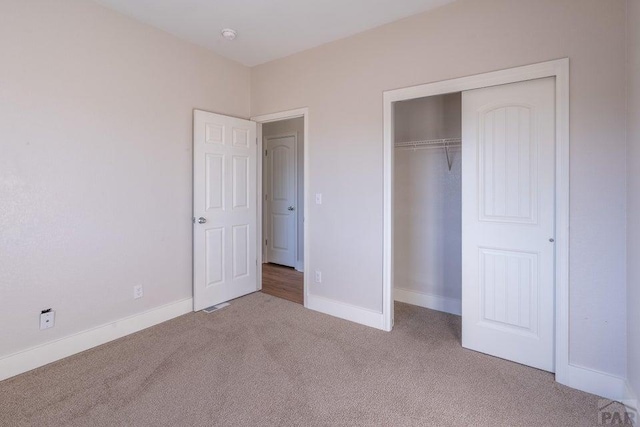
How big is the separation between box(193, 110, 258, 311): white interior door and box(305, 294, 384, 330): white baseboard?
0.95 m

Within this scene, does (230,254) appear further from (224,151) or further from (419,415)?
(419,415)

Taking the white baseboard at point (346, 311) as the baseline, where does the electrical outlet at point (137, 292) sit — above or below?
above

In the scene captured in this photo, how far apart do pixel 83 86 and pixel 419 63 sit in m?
2.69

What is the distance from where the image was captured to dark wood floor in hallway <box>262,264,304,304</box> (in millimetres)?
3824

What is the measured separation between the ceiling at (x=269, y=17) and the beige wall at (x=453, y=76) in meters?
0.14

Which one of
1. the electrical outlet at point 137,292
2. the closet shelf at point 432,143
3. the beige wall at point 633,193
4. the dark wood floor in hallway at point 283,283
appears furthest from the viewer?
the dark wood floor in hallway at point 283,283

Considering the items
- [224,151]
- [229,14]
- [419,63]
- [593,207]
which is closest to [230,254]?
[224,151]

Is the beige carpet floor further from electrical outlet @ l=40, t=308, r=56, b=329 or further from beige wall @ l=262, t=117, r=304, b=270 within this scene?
beige wall @ l=262, t=117, r=304, b=270

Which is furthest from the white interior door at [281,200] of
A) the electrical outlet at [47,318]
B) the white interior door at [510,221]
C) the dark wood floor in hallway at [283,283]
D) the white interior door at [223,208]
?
the electrical outlet at [47,318]

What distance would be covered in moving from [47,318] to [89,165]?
1176 mm

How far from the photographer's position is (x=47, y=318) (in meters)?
2.28

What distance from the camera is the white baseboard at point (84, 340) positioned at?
2.13 m

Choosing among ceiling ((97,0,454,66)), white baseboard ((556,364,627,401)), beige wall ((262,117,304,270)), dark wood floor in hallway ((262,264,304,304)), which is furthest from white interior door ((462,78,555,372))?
beige wall ((262,117,304,270))

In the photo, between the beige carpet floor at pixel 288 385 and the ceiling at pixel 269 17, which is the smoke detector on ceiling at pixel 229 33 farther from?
the beige carpet floor at pixel 288 385
